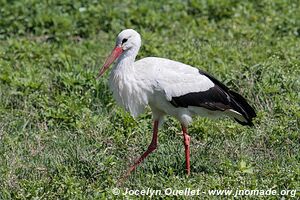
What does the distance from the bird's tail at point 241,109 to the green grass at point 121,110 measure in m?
0.27

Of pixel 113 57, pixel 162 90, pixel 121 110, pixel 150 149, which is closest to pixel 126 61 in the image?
pixel 113 57

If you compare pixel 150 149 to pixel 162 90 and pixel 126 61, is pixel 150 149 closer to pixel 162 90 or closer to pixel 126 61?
pixel 162 90

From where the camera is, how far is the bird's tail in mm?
7430

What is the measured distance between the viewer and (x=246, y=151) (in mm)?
7527

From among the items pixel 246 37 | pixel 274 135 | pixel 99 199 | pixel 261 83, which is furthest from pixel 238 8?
pixel 99 199

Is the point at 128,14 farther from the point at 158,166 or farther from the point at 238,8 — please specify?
the point at 158,166

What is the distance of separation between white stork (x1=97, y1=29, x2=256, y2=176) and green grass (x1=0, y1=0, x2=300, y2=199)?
33 centimetres

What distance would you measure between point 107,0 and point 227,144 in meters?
4.25

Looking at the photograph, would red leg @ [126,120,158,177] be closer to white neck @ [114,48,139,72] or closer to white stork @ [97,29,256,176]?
white stork @ [97,29,256,176]

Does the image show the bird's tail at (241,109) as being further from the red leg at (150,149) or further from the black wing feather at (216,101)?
the red leg at (150,149)

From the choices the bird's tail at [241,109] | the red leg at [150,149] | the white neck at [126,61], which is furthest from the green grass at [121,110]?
the white neck at [126,61]

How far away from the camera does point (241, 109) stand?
743 cm

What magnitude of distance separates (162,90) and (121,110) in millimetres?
1131

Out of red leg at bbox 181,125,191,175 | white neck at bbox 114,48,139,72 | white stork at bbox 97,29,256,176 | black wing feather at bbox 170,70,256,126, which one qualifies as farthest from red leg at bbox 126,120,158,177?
white neck at bbox 114,48,139,72
